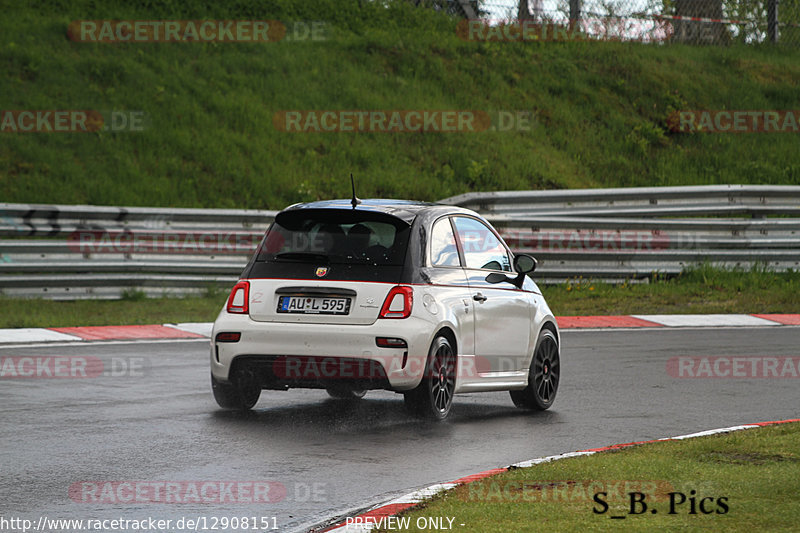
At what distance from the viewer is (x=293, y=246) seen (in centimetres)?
955

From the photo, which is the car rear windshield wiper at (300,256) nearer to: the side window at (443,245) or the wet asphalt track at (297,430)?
the side window at (443,245)

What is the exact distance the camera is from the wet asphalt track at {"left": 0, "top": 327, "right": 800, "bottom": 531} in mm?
7016

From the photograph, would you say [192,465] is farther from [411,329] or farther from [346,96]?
[346,96]

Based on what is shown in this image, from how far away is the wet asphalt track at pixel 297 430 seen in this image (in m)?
7.02

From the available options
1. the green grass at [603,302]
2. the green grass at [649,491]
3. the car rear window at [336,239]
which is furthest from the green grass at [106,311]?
the green grass at [649,491]

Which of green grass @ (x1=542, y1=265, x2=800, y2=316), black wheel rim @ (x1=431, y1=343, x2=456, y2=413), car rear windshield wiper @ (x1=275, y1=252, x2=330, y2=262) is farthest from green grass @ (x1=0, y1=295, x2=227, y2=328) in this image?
black wheel rim @ (x1=431, y1=343, x2=456, y2=413)

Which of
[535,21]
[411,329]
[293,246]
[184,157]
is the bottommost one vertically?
[411,329]

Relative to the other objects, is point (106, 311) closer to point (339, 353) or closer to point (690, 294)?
point (339, 353)

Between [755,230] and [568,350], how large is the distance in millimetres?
7802

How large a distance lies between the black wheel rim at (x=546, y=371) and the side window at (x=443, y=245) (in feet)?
4.10

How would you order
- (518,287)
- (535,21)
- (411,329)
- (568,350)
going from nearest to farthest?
(411,329) → (518,287) → (568,350) → (535,21)

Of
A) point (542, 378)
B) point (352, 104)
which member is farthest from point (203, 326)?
point (352, 104)

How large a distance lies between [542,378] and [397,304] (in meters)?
2.07

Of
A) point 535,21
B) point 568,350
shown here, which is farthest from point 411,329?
point 535,21
